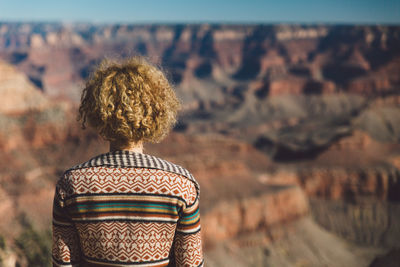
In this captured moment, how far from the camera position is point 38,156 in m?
26.1

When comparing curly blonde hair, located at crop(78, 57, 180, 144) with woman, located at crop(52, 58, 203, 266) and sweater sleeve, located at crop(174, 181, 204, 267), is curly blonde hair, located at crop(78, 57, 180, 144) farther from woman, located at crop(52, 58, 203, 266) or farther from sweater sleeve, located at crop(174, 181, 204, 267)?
sweater sleeve, located at crop(174, 181, 204, 267)

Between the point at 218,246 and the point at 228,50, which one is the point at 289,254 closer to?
the point at 218,246

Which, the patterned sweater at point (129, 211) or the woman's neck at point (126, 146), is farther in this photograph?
the woman's neck at point (126, 146)

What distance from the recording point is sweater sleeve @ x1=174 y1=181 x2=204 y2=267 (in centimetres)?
240

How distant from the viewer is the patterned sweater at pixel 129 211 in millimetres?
2307

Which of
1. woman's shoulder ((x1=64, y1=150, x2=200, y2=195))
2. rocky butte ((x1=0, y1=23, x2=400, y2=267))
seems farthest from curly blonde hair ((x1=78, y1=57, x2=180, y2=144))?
rocky butte ((x1=0, y1=23, x2=400, y2=267))

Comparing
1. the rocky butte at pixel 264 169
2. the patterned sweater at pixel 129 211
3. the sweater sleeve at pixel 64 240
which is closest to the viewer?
the patterned sweater at pixel 129 211

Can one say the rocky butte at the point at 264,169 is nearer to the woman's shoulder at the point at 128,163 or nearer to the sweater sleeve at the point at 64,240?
the woman's shoulder at the point at 128,163

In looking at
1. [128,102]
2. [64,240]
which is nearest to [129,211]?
[64,240]

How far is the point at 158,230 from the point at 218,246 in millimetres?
21838

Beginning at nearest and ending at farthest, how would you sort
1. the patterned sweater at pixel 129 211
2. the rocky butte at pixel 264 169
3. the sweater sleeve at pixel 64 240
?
the patterned sweater at pixel 129 211 → the sweater sleeve at pixel 64 240 → the rocky butte at pixel 264 169

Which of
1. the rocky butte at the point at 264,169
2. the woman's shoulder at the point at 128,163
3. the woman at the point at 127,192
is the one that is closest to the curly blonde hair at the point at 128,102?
the woman at the point at 127,192

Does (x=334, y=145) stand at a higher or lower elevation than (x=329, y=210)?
higher

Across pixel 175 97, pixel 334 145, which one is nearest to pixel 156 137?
pixel 175 97
